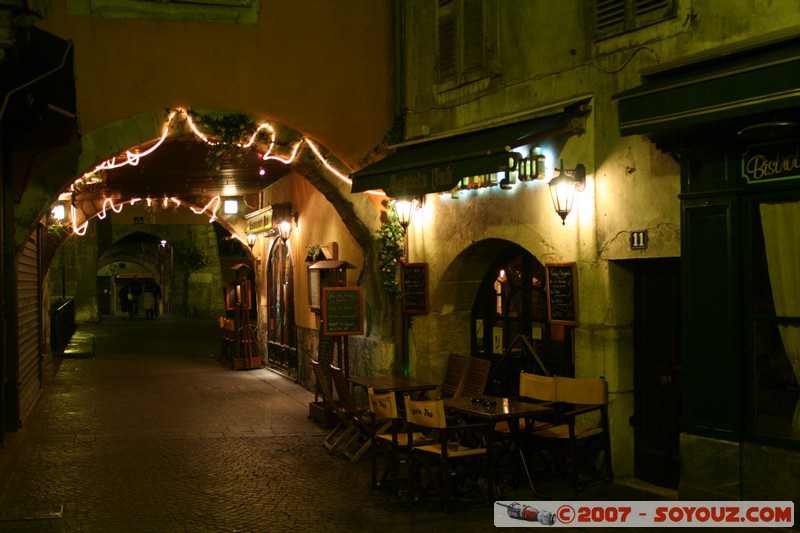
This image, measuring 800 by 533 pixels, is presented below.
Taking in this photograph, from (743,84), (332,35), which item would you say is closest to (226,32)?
(332,35)

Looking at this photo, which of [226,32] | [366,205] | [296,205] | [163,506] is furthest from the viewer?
[296,205]

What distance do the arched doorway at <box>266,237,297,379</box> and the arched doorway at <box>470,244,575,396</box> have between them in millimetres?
6031

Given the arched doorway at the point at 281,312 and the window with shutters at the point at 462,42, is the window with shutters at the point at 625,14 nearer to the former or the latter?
the window with shutters at the point at 462,42

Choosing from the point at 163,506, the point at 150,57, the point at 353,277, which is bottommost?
the point at 163,506

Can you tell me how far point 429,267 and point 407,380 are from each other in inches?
55.1

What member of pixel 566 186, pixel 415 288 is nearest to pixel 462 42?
pixel 566 186

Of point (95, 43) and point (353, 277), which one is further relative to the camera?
point (353, 277)

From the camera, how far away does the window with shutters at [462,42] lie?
30.0 ft

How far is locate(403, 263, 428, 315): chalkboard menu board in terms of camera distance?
997 cm

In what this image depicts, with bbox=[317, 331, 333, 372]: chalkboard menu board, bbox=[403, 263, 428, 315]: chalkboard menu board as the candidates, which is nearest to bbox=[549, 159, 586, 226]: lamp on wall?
bbox=[403, 263, 428, 315]: chalkboard menu board

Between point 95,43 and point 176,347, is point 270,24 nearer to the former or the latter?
point 95,43

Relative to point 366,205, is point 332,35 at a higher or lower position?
higher

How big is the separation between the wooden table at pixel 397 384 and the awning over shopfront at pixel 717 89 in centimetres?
355

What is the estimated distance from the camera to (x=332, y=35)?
10688 millimetres
